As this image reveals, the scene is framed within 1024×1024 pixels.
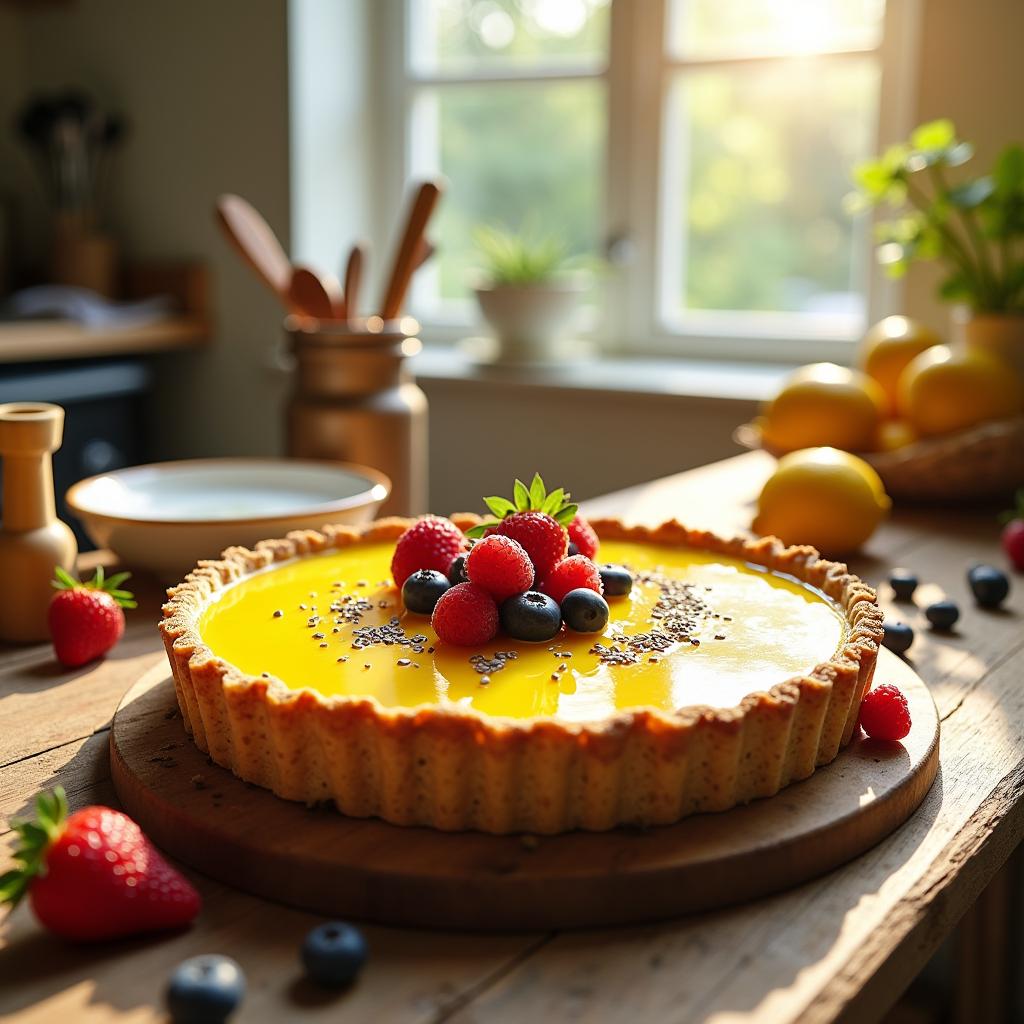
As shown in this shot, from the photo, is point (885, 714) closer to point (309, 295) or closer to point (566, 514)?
point (566, 514)

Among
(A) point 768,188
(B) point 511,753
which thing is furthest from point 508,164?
(B) point 511,753

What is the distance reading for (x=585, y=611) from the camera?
1076 mm

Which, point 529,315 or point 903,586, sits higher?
point 529,315

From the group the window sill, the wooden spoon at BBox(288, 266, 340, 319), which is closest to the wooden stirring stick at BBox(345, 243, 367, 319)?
the wooden spoon at BBox(288, 266, 340, 319)

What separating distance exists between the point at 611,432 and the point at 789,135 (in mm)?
890

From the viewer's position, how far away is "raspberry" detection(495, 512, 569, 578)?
1.11m

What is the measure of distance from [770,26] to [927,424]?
1.49 metres

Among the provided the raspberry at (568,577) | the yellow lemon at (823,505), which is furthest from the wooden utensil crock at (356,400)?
the raspberry at (568,577)

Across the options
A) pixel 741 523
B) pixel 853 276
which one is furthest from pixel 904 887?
pixel 853 276

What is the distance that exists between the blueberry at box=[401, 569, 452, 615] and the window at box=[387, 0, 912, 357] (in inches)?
85.2

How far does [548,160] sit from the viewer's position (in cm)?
338

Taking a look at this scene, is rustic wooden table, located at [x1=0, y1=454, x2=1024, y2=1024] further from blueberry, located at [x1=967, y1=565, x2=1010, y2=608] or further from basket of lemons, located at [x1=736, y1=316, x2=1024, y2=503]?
basket of lemons, located at [x1=736, y1=316, x2=1024, y2=503]

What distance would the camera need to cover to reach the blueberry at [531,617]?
1.05 metres

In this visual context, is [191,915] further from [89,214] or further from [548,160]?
[89,214]
